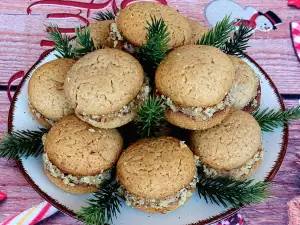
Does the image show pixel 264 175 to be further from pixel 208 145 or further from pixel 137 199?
pixel 137 199

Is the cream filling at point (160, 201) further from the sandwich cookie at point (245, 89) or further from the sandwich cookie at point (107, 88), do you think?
the sandwich cookie at point (245, 89)

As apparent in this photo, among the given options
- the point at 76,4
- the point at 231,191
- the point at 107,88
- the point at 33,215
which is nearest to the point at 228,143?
the point at 231,191

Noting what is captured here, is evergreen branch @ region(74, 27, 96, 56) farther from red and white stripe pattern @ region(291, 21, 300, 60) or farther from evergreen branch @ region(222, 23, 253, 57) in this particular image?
red and white stripe pattern @ region(291, 21, 300, 60)

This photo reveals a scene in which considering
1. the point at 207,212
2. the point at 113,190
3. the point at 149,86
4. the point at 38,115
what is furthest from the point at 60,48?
the point at 207,212

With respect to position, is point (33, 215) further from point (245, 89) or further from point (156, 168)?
point (245, 89)

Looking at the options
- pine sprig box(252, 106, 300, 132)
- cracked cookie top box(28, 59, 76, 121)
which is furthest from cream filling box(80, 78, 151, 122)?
pine sprig box(252, 106, 300, 132)

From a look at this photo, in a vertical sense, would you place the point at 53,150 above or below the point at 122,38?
below

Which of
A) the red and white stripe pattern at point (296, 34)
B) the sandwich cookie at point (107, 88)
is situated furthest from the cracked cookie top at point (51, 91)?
the red and white stripe pattern at point (296, 34)
